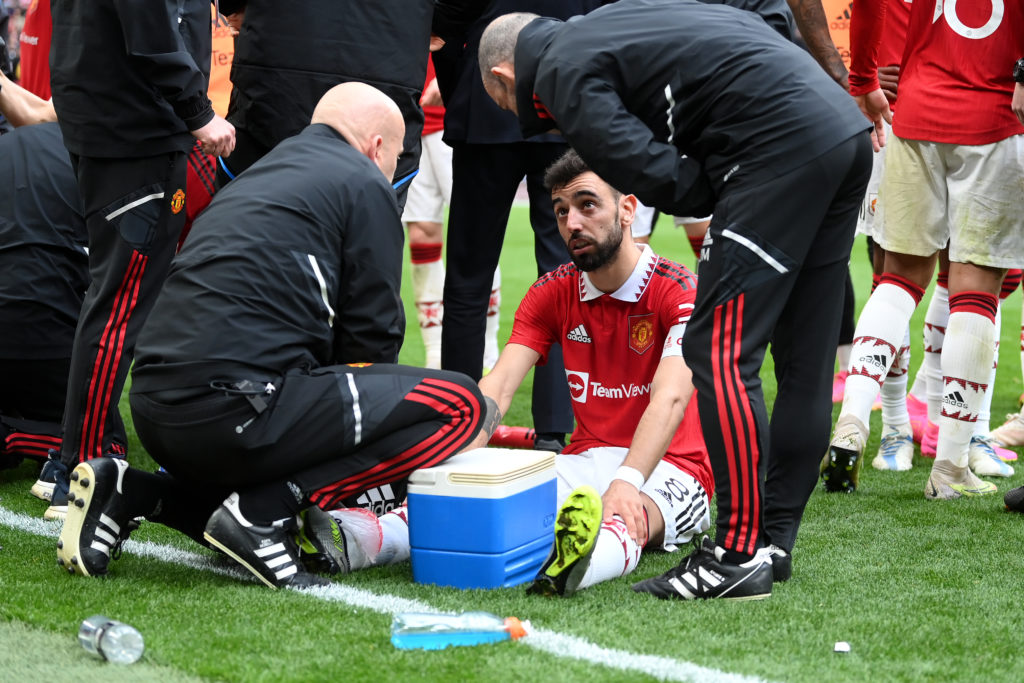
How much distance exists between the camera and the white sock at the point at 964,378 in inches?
174

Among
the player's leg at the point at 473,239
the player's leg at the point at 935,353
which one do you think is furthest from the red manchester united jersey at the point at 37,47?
the player's leg at the point at 935,353

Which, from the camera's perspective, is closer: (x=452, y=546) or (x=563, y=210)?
(x=452, y=546)

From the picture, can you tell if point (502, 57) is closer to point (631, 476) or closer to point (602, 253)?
point (602, 253)

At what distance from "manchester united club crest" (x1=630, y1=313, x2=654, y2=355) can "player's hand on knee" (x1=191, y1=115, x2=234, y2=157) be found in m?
1.42

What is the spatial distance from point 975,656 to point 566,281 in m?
1.88

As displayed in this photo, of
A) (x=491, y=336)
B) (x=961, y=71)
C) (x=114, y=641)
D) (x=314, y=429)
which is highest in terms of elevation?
(x=961, y=71)

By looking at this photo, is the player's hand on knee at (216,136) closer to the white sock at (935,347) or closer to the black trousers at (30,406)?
the black trousers at (30,406)

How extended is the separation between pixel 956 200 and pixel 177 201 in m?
2.74

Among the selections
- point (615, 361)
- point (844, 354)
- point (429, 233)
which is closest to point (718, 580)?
point (615, 361)

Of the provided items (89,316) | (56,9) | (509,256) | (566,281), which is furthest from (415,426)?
(509,256)

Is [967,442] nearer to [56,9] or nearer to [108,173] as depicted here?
[108,173]

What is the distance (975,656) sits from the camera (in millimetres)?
2703

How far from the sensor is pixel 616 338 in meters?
4.02

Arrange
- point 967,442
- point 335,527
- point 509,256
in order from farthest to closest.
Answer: point 509,256 < point 967,442 < point 335,527
